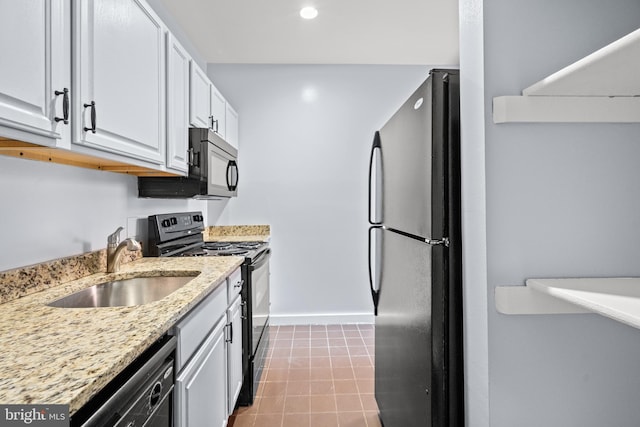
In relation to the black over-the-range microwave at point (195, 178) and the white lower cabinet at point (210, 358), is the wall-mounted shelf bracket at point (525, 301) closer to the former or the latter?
the white lower cabinet at point (210, 358)

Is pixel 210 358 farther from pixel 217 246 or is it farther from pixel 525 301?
pixel 217 246

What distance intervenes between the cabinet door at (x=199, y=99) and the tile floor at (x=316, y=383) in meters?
1.79

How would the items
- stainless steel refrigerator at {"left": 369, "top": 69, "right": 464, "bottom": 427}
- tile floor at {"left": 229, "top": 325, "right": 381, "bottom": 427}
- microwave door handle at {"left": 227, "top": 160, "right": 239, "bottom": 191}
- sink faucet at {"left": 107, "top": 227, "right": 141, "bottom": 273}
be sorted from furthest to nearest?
microwave door handle at {"left": 227, "top": 160, "right": 239, "bottom": 191}, tile floor at {"left": 229, "top": 325, "right": 381, "bottom": 427}, sink faucet at {"left": 107, "top": 227, "right": 141, "bottom": 273}, stainless steel refrigerator at {"left": 369, "top": 69, "right": 464, "bottom": 427}

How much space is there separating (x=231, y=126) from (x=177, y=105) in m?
1.39

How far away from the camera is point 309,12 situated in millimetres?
2764

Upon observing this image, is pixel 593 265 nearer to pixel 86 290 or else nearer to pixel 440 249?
pixel 440 249

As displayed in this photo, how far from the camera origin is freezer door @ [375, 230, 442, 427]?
1.27 meters

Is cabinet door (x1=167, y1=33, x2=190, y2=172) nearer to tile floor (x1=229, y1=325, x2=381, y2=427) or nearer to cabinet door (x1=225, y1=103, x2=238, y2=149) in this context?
cabinet door (x1=225, y1=103, x2=238, y2=149)

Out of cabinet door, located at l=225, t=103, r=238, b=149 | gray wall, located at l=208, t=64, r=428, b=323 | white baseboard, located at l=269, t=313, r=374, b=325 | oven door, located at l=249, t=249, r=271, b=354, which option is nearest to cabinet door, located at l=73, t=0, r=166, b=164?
oven door, located at l=249, t=249, r=271, b=354

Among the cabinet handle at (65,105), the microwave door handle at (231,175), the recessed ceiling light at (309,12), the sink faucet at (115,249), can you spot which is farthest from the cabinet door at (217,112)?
the cabinet handle at (65,105)

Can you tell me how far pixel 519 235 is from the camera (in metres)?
0.99

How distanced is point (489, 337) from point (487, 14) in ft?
2.79

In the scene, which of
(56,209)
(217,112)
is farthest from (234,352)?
(217,112)

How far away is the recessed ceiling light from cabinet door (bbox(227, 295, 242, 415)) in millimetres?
2074
